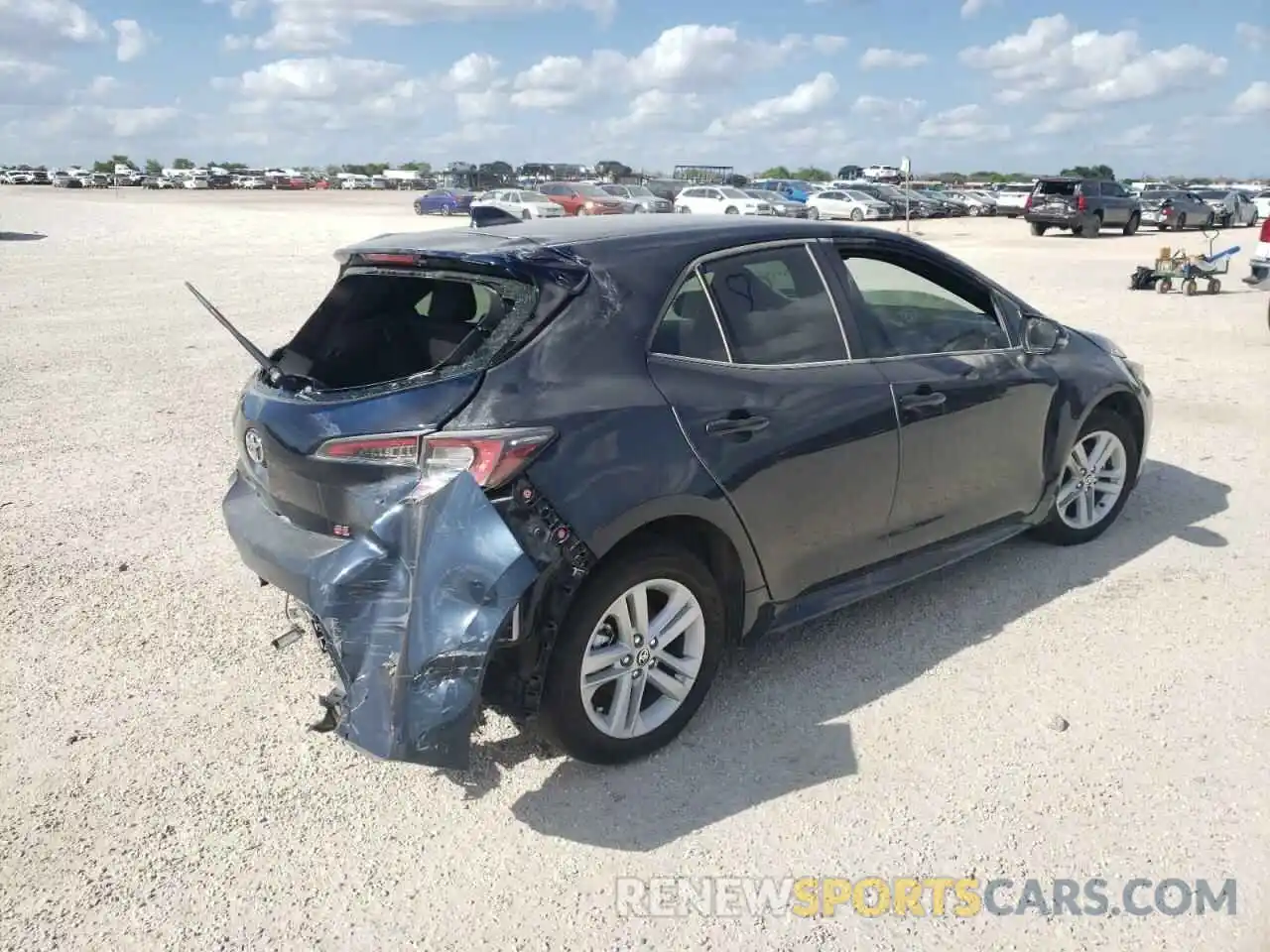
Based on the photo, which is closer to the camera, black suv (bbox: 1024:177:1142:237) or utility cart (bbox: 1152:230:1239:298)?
utility cart (bbox: 1152:230:1239:298)

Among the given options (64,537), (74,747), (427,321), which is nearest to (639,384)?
(427,321)

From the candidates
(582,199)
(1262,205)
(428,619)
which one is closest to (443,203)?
(582,199)

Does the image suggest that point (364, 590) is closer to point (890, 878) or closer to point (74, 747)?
point (74, 747)

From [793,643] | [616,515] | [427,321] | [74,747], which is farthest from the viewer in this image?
[793,643]

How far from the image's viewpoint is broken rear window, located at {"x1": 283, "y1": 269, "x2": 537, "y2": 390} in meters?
3.52

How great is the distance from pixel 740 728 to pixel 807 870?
74 cm

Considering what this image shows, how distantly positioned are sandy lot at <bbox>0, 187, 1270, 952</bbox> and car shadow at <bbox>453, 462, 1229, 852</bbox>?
13 millimetres

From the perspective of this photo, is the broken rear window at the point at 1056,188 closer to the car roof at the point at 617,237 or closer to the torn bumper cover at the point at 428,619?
the car roof at the point at 617,237

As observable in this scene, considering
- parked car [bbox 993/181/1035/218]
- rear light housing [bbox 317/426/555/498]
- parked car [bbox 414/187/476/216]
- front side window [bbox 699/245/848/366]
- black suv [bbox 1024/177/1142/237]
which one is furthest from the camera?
parked car [bbox 993/181/1035/218]

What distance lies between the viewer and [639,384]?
10.4ft

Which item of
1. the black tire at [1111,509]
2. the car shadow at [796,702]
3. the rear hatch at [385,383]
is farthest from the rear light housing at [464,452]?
the black tire at [1111,509]

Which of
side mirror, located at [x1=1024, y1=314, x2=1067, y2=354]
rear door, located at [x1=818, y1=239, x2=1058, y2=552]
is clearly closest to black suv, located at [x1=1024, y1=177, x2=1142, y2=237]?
side mirror, located at [x1=1024, y1=314, x2=1067, y2=354]

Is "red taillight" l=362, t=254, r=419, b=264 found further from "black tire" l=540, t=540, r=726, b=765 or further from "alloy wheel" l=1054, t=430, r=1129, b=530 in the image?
"alloy wheel" l=1054, t=430, r=1129, b=530

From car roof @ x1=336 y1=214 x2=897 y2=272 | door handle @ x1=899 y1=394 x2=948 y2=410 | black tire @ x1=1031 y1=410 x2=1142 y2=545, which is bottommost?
black tire @ x1=1031 y1=410 x2=1142 y2=545
